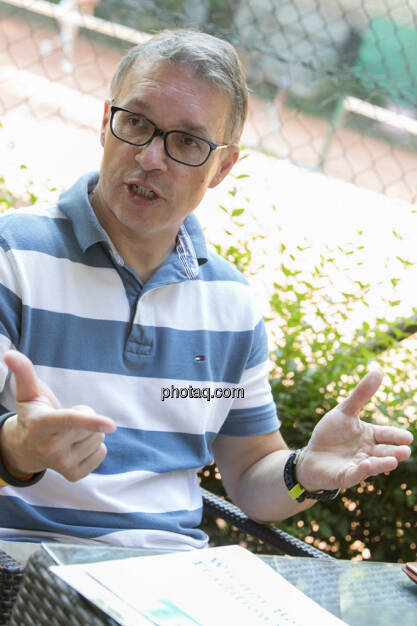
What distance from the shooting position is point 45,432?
3.61 feet

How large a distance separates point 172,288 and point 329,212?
1054mm

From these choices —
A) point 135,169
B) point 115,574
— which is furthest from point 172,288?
point 115,574

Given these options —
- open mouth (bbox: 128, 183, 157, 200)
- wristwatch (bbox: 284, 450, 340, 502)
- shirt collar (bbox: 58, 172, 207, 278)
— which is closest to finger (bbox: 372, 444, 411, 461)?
wristwatch (bbox: 284, 450, 340, 502)

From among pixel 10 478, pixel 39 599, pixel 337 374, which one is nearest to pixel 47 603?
pixel 39 599

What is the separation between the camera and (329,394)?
2369mm

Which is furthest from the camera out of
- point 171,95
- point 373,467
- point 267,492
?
point 267,492

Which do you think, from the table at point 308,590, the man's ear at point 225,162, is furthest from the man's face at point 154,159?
the table at point 308,590

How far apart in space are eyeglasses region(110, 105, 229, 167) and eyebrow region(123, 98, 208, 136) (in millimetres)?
11

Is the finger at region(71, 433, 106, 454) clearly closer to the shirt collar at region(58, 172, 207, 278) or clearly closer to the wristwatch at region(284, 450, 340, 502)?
the shirt collar at region(58, 172, 207, 278)

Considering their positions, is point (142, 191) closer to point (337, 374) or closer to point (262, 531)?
point (262, 531)

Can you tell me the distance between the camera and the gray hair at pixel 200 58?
1.67 metres

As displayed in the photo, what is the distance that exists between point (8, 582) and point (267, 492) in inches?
30.6

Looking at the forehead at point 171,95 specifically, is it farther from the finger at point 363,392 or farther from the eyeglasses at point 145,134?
the finger at point 363,392

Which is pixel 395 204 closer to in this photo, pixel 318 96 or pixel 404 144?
pixel 404 144
